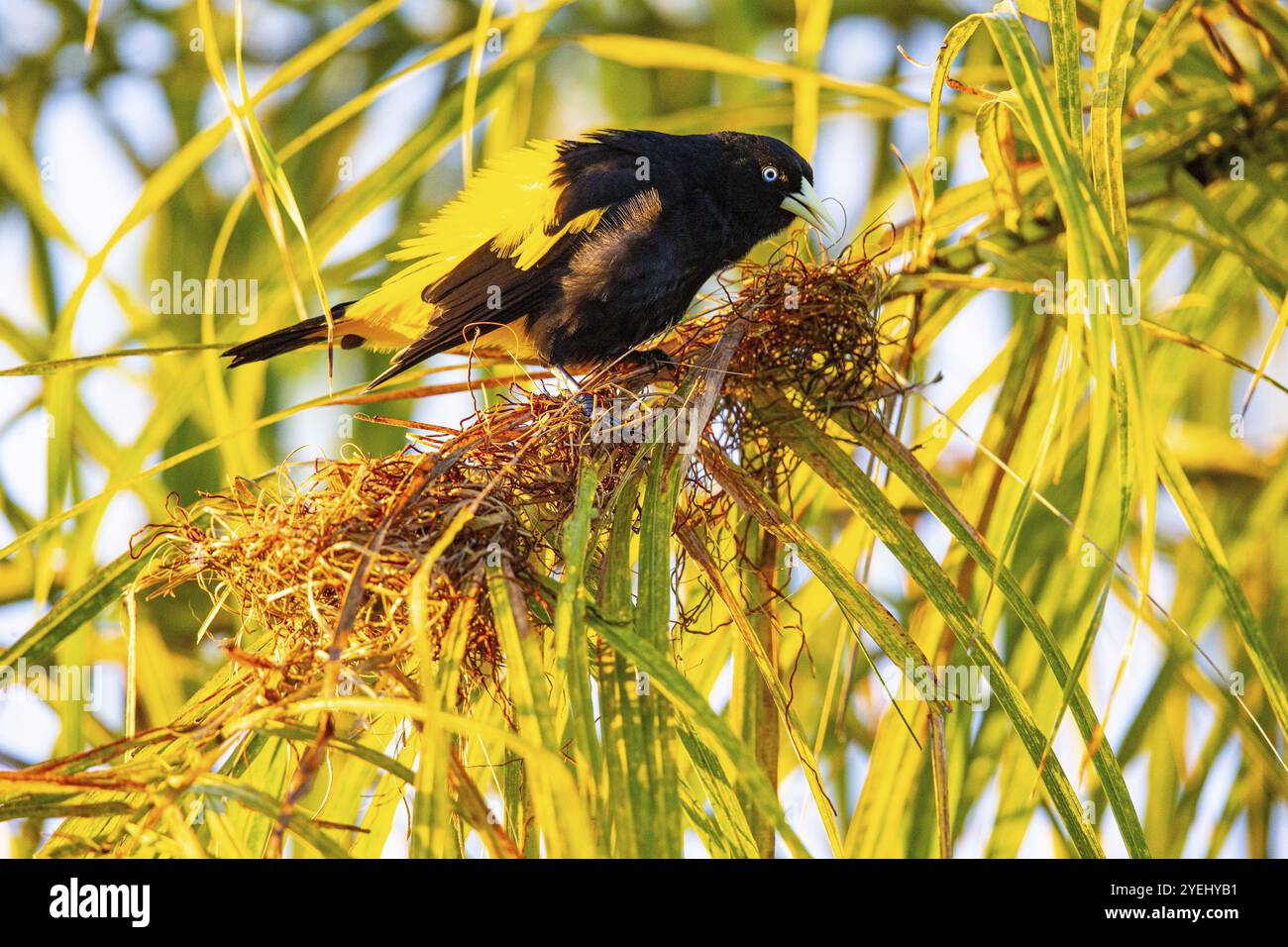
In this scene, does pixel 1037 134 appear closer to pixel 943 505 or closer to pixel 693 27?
pixel 943 505

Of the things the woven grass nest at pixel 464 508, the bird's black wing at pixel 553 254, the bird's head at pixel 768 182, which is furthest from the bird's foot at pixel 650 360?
the bird's head at pixel 768 182

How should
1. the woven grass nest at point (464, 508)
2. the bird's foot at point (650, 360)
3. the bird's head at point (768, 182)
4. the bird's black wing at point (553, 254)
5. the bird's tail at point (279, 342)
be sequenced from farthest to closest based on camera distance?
the bird's head at point (768, 182)
the bird's black wing at point (553, 254)
the bird's tail at point (279, 342)
the bird's foot at point (650, 360)
the woven grass nest at point (464, 508)

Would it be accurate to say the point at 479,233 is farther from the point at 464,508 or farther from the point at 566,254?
the point at 464,508

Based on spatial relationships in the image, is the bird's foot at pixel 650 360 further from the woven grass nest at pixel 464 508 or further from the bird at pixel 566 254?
the bird at pixel 566 254

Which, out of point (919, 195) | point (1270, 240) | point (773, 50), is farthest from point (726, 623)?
point (773, 50)

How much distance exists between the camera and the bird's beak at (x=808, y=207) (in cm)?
333

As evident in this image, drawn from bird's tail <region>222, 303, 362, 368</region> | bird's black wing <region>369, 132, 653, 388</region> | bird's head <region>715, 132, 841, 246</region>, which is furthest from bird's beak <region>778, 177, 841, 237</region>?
bird's tail <region>222, 303, 362, 368</region>

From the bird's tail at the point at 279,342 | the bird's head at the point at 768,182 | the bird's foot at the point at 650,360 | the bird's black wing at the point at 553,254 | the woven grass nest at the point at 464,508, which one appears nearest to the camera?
the woven grass nest at the point at 464,508

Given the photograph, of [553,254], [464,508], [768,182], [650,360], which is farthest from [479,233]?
[464,508]

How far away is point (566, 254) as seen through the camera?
3.14m

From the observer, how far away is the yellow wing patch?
3.09 metres

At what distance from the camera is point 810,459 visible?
2139mm

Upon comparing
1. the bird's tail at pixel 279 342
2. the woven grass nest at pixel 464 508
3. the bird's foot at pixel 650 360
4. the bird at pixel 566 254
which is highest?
the bird at pixel 566 254

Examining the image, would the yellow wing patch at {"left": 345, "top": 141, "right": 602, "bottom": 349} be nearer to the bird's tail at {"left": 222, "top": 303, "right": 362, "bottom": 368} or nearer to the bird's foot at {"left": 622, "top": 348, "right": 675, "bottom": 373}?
the bird's tail at {"left": 222, "top": 303, "right": 362, "bottom": 368}
